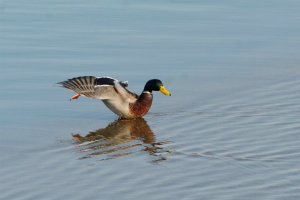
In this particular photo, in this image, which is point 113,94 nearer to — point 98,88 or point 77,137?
point 98,88

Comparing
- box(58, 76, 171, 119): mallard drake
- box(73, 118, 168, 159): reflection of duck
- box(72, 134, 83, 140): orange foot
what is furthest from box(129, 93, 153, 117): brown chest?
box(72, 134, 83, 140): orange foot

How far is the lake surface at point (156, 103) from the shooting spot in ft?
23.2

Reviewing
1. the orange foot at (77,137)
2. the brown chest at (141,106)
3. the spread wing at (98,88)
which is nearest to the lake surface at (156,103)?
the orange foot at (77,137)

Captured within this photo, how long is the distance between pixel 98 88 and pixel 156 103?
1180 mm

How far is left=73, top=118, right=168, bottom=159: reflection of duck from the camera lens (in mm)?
8328

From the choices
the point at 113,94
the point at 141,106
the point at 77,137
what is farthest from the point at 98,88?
the point at 77,137

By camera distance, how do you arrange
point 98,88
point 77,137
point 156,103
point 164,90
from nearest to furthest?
point 77,137 < point 98,88 < point 164,90 < point 156,103

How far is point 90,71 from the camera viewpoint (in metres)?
11.9

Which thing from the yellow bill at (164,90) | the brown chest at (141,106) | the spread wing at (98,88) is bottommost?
the brown chest at (141,106)

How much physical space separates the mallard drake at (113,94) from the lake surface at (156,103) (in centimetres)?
16

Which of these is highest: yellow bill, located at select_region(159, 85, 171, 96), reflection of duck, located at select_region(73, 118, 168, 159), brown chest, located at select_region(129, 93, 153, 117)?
yellow bill, located at select_region(159, 85, 171, 96)

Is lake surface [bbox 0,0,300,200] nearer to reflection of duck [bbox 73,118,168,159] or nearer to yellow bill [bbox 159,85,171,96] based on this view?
reflection of duck [bbox 73,118,168,159]

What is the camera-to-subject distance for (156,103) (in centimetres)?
1074

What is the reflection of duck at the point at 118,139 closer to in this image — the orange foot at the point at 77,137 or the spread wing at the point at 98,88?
the orange foot at the point at 77,137
